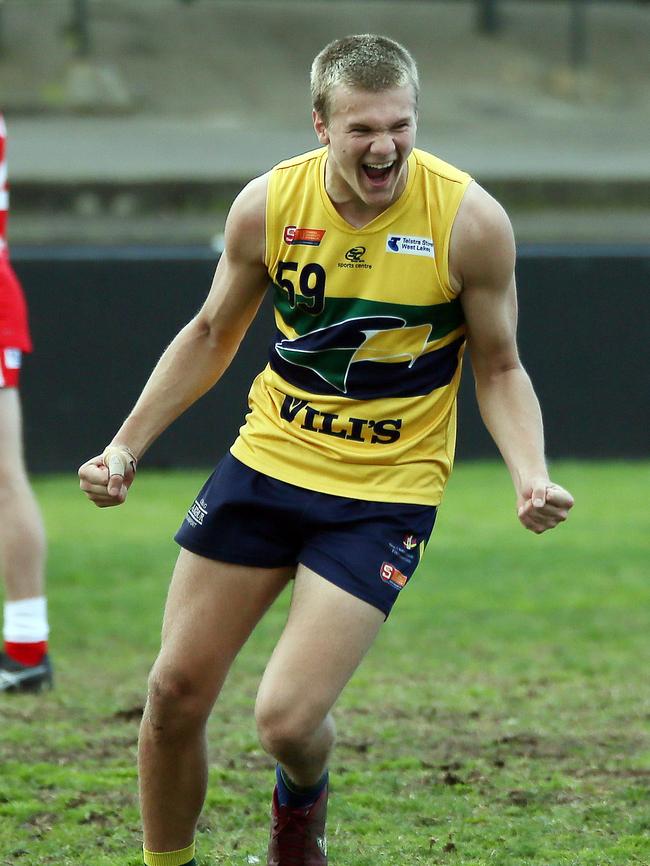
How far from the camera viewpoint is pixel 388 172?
12.0 feet

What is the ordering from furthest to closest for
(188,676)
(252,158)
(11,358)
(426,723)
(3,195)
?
(252,158) < (3,195) < (11,358) < (426,723) < (188,676)

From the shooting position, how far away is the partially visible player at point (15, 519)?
5992mm

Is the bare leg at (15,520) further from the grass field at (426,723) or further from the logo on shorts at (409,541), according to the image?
the logo on shorts at (409,541)

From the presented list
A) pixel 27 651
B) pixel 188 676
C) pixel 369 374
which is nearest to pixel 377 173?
pixel 369 374

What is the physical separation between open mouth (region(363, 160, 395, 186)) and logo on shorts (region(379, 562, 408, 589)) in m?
0.95

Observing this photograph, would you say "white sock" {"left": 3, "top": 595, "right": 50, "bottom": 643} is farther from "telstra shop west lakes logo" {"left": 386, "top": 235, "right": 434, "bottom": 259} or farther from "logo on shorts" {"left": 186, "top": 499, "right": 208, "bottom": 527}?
"telstra shop west lakes logo" {"left": 386, "top": 235, "right": 434, "bottom": 259}

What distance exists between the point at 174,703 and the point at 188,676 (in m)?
0.08

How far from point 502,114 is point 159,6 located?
9192 mm

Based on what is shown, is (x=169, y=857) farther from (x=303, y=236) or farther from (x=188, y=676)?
(x=303, y=236)

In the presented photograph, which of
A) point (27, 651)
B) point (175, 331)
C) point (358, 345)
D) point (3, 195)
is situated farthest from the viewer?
point (175, 331)

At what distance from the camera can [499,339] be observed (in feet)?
12.7

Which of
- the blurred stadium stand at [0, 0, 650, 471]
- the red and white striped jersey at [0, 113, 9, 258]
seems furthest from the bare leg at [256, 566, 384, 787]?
the blurred stadium stand at [0, 0, 650, 471]

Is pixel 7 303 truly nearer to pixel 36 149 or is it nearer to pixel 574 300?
pixel 574 300

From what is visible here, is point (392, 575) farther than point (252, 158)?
No
